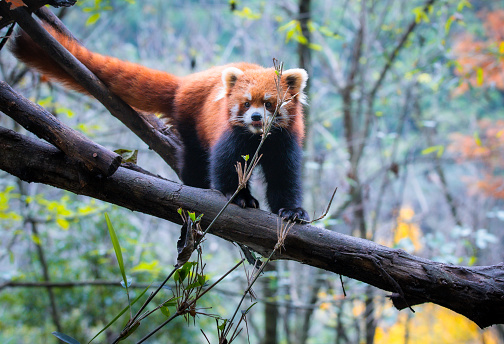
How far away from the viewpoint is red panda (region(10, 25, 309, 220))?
2.59 m

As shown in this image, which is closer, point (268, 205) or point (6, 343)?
point (268, 205)

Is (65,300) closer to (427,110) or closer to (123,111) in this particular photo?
(123,111)

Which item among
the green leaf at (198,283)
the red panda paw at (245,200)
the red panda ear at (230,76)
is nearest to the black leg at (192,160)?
the red panda ear at (230,76)

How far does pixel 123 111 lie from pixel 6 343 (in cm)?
416

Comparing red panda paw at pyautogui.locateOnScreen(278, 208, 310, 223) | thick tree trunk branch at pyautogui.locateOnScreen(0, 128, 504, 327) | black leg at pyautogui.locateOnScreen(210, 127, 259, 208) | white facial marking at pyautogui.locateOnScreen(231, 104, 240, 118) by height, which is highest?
white facial marking at pyautogui.locateOnScreen(231, 104, 240, 118)

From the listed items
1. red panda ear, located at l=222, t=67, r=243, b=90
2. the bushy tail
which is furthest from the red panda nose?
the bushy tail

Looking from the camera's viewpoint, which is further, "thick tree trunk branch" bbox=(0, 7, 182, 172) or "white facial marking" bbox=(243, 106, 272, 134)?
"white facial marking" bbox=(243, 106, 272, 134)

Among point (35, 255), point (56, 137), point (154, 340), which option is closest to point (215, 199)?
point (56, 137)

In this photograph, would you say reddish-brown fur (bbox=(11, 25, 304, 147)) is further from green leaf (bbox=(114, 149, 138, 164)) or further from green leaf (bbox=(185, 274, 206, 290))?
green leaf (bbox=(185, 274, 206, 290))

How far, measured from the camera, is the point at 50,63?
2568 millimetres

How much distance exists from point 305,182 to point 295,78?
13.0ft

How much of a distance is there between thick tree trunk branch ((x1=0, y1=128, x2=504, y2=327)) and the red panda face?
76 cm

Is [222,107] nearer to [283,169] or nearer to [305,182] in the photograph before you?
[283,169]

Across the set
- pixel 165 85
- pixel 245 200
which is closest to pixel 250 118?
pixel 245 200
